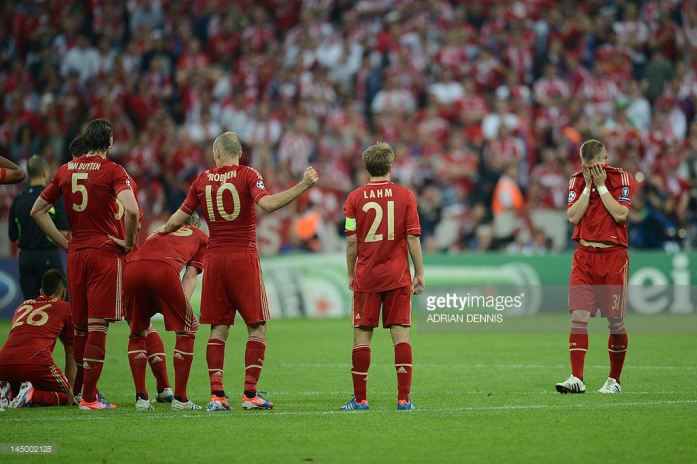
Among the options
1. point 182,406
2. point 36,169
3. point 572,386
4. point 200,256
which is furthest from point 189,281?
point 572,386

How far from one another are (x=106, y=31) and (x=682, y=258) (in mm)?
15777

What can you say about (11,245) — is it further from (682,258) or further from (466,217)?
(682,258)

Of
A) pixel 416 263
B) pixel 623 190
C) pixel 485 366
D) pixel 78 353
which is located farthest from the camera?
pixel 485 366

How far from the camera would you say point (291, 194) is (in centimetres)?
926

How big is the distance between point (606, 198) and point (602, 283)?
0.86 metres

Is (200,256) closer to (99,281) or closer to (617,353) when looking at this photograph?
(99,281)

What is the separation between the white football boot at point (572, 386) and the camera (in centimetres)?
1082

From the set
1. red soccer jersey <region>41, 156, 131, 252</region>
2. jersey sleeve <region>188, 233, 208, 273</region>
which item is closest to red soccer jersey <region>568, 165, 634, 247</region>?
jersey sleeve <region>188, 233, 208, 273</region>

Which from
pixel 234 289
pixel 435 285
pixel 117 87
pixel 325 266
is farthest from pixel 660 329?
pixel 117 87

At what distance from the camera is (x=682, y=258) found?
20844mm

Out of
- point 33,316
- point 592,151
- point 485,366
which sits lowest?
point 485,366

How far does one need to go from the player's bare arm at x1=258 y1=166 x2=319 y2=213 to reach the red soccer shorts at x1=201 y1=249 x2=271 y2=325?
2.06 feet

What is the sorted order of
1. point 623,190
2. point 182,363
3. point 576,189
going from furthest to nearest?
1. point 576,189
2. point 623,190
3. point 182,363

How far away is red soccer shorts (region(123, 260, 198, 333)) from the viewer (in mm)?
10055
